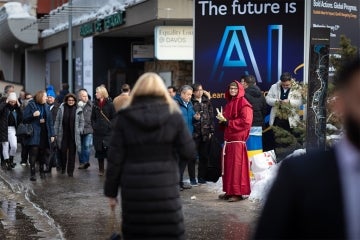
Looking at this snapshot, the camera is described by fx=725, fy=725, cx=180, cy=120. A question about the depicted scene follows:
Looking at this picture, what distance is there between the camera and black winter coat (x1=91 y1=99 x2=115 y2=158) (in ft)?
44.5

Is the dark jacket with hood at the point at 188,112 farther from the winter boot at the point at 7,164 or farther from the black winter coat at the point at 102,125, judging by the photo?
the winter boot at the point at 7,164

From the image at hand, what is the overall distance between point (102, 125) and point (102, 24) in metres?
8.24

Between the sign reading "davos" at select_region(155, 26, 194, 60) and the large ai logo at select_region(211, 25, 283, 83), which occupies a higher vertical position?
the sign reading "davos" at select_region(155, 26, 194, 60)

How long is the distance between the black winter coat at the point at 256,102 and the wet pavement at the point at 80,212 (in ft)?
4.29

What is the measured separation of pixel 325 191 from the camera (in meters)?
2.32

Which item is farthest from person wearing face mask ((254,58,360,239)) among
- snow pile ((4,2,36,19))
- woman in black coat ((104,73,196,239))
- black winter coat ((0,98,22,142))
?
snow pile ((4,2,36,19))

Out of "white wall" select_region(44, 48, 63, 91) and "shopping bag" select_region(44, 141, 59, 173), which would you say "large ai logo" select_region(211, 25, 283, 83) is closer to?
"shopping bag" select_region(44, 141, 59, 173)

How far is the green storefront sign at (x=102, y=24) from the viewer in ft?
63.7

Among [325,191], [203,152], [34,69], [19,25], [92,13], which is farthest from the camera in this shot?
[34,69]

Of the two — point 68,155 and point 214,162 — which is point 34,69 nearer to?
point 68,155

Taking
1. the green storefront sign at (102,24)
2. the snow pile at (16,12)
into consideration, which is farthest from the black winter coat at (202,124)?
the snow pile at (16,12)

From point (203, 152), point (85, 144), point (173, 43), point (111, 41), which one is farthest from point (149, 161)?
point (111, 41)

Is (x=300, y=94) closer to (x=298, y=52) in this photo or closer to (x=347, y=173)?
(x=298, y=52)

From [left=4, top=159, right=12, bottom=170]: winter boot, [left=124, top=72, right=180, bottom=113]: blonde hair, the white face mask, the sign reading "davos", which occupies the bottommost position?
[left=4, top=159, right=12, bottom=170]: winter boot
